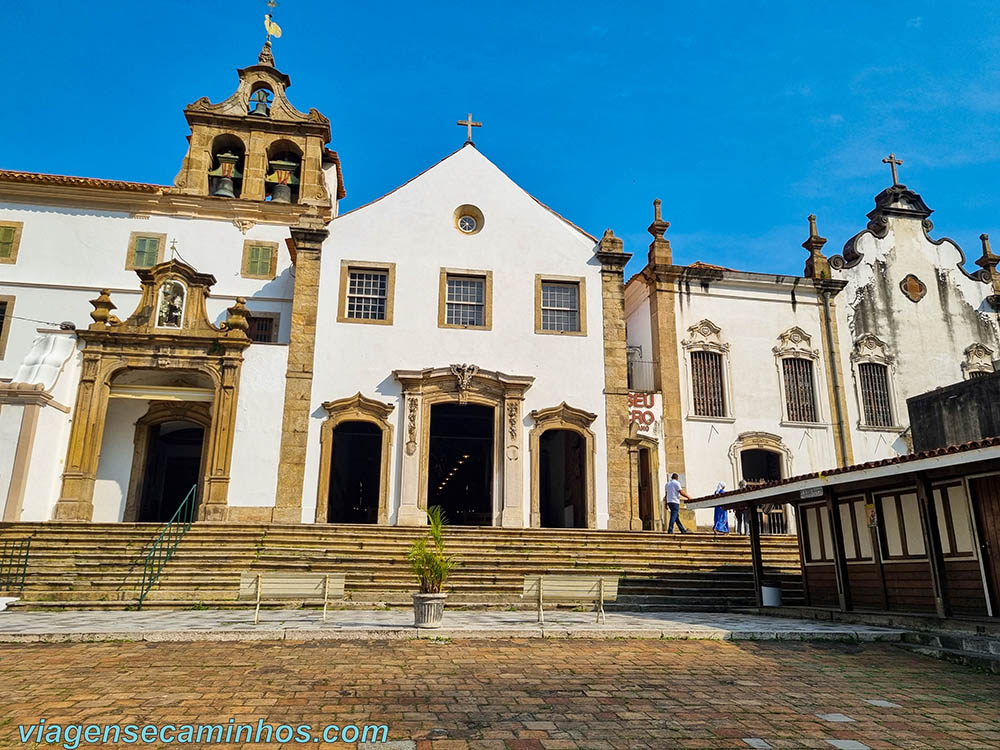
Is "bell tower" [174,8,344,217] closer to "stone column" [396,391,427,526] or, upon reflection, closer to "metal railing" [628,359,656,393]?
"stone column" [396,391,427,526]

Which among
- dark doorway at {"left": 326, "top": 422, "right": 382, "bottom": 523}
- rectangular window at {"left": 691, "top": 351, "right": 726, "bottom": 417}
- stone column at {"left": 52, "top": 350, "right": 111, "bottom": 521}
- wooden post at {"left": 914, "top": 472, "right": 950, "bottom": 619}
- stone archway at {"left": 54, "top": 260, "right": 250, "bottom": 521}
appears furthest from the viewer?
rectangular window at {"left": 691, "top": 351, "right": 726, "bottom": 417}

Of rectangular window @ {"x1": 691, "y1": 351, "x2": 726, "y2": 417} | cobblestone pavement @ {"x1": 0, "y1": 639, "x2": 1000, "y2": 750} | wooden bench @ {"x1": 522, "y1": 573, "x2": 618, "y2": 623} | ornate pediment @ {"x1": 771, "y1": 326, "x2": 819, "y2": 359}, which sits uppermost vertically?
ornate pediment @ {"x1": 771, "y1": 326, "x2": 819, "y2": 359}

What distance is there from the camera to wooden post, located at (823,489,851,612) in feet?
41.0

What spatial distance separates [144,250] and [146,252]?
96mm

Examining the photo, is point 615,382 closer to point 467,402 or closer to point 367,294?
point 467,402

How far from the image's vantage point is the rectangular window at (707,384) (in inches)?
891

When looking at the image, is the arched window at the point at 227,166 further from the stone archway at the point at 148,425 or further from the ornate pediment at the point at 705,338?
the ornate pediment at the point at 705,338

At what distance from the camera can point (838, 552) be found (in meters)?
12.6

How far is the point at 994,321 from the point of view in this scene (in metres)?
25.5

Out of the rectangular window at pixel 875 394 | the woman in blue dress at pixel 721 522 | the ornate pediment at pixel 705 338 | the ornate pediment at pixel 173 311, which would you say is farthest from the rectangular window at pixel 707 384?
the ornate pediment at pixel 173 311

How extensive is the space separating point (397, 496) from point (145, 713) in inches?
533

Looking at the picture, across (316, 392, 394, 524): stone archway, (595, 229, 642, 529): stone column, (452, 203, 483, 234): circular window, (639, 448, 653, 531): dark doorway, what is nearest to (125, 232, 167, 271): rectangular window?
(316, 392, 394, 524): stone archway

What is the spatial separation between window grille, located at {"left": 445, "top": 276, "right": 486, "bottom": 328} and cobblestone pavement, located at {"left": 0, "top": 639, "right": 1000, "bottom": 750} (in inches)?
501

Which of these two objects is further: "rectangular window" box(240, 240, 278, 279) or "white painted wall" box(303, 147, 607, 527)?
"rectangular window" box(240, 240, 278, 279)
